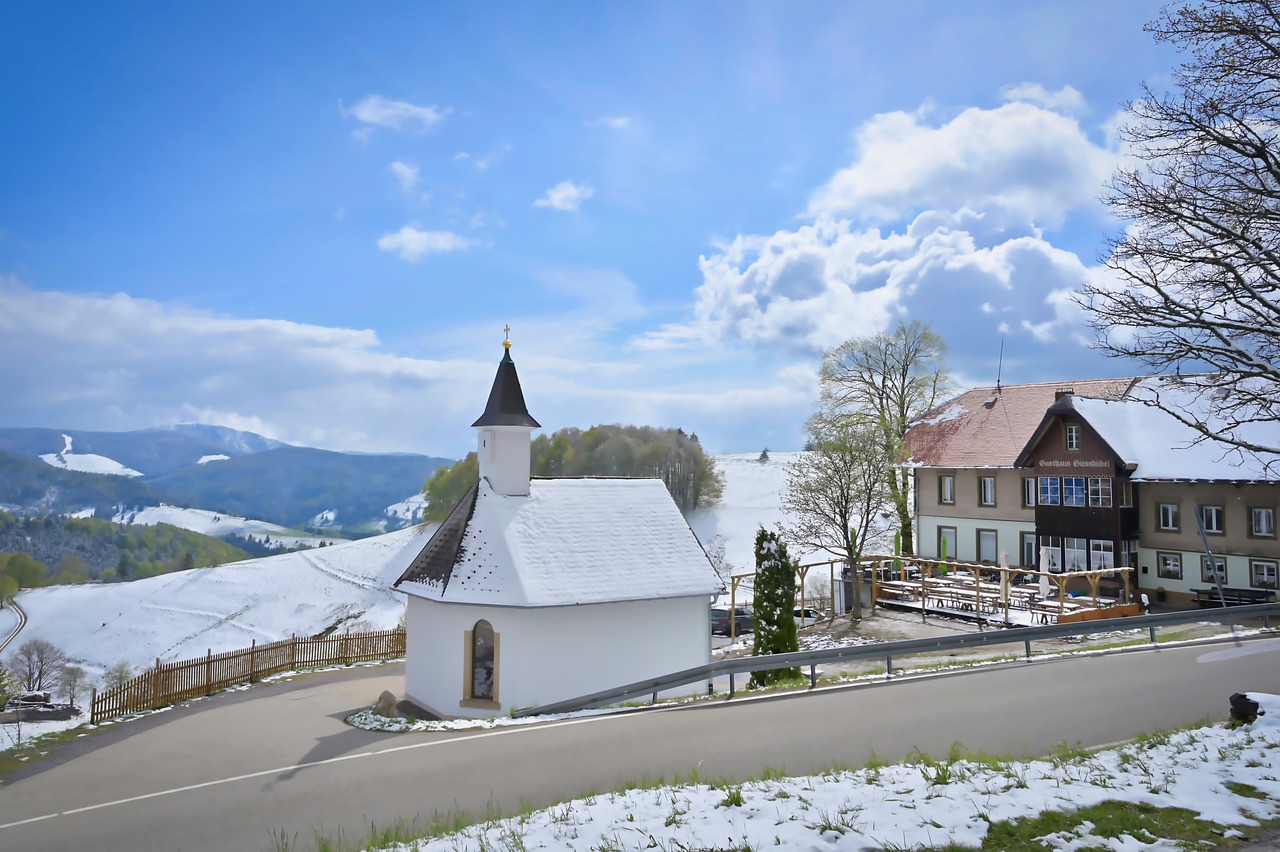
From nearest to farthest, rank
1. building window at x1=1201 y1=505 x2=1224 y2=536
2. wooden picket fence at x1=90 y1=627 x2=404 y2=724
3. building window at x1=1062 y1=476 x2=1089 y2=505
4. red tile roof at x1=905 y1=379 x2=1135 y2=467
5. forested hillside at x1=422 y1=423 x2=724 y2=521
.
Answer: wooden picket fence at x1=90 y1=627 x2=404 y2=724 < building window at x1=1201 y1=505 x2=1224 y2=536 < building window at x1=1062 y1=476 x2=1089 y2=505 < red tile roof at x1=905 y1=379 x2=1135 y2=467 < forested hillside at x1=422 y1=423 x2=724 y2=521

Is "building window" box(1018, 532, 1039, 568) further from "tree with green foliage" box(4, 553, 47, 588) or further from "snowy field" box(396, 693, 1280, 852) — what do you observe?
"tree with green foliage" box(4, 553, 47, 588)

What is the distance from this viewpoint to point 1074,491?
111 feet

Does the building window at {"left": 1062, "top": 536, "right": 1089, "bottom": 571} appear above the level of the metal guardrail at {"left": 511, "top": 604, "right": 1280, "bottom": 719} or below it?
above

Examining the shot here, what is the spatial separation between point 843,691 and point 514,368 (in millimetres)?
14522

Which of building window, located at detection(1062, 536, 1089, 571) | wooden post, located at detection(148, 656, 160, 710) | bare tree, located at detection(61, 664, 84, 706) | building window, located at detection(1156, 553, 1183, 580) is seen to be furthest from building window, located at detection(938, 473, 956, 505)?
bare tree, located at detection(61, 664, 84, 706)

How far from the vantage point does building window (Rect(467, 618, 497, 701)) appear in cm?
2041

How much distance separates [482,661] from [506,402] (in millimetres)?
7817

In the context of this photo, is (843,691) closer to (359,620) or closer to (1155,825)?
(1155,825)

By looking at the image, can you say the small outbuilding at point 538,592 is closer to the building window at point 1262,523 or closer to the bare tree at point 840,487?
the bare tree at point 840,487

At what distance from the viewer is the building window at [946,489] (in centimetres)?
4014

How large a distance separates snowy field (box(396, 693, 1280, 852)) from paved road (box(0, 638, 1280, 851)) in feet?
4.77

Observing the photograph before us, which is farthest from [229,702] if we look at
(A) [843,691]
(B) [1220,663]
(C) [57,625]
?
(C) [57,625]

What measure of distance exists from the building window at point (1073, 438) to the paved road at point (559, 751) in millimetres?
17427

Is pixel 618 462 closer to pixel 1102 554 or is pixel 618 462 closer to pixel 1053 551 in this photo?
pixel 1053 551
